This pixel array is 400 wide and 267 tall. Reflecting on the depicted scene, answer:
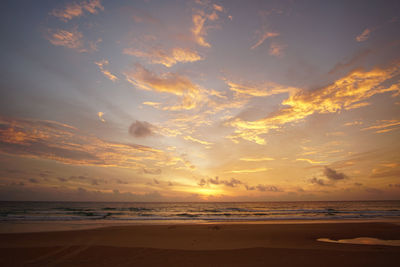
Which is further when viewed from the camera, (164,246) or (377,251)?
(164,246)

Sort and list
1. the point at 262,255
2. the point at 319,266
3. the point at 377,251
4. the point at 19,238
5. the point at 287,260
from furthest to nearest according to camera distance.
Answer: the point at 19,238 → the point at 377,251 → the point at 262,255 → the point at 287,260 → the point at 319,266

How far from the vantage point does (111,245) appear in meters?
12.0

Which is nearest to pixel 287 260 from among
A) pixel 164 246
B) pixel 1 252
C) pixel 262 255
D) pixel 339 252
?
pixel 262 255

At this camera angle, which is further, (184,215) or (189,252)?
(184,215)

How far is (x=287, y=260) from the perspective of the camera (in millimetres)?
9062

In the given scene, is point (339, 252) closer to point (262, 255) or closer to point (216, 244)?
point (262, 255)

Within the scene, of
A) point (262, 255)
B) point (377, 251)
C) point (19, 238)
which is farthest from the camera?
point (19, 238)

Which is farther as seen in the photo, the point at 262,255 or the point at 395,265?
the point at 262,255

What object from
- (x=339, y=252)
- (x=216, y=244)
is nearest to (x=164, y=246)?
(x=216, y=244)

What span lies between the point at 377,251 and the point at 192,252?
368 inches

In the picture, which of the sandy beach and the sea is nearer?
the sandy beach

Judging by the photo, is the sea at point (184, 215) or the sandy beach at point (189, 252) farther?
the sea at point (184, 215)

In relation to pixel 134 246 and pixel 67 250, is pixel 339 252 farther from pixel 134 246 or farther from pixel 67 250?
pixel 67 250

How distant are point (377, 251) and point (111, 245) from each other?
46.3 feet
